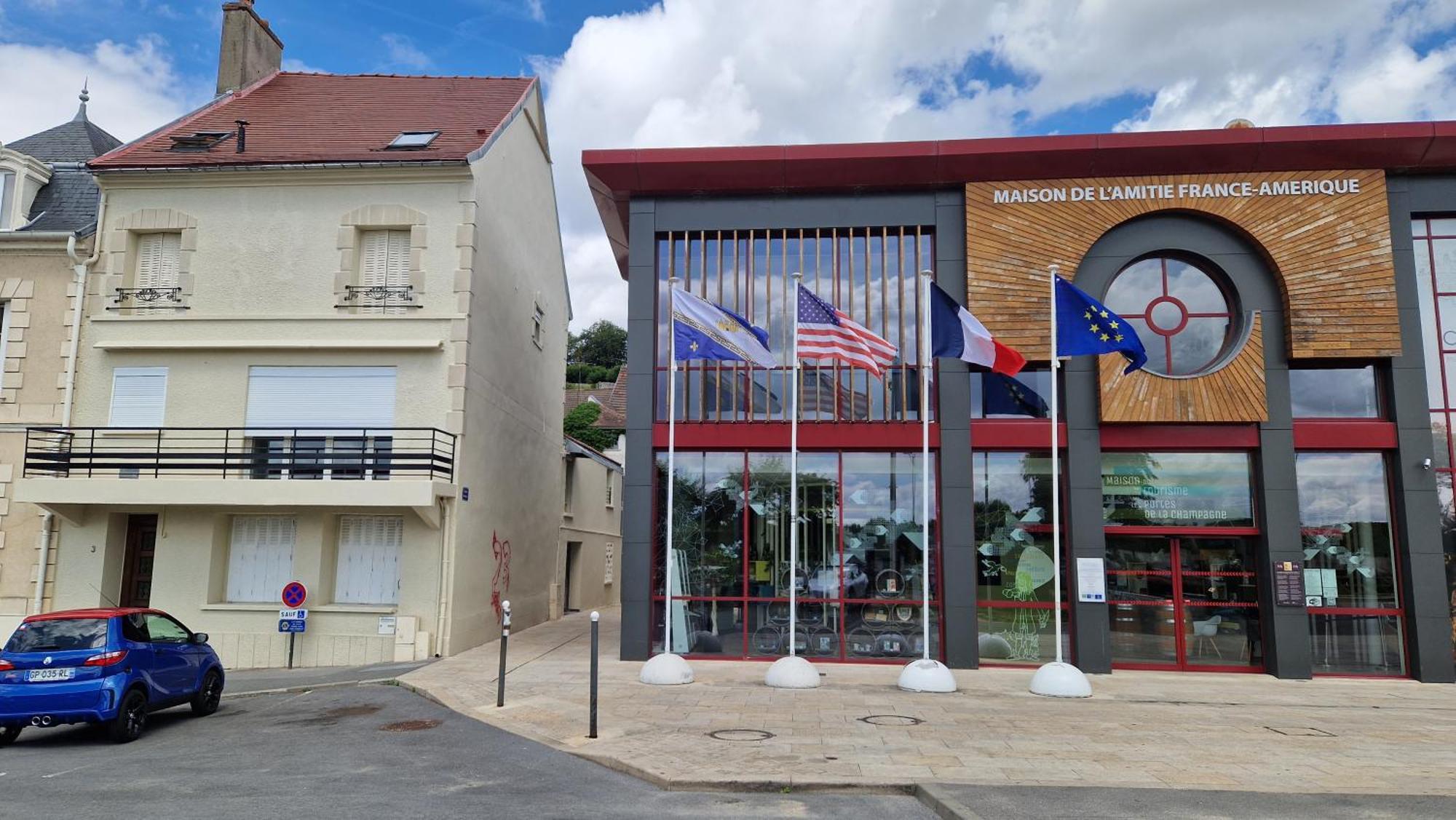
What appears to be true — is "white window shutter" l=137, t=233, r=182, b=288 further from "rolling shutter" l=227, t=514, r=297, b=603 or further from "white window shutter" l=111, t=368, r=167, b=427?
"rolling shutter" l=227, t=514, r=297, b=603

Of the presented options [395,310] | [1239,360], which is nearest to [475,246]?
[395,310]

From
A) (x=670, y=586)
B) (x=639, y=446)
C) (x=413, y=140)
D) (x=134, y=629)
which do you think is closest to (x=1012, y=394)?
(x=639, y=446)

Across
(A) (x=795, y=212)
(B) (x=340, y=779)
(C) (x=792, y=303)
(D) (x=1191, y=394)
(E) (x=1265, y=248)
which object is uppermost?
(A) (x=795, y=212)

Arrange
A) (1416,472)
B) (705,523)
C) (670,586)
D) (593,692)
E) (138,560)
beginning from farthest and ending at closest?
(138,560) → (705,523) → (1416,472) → (670,586) → (593,692)

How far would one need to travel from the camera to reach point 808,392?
626 inches

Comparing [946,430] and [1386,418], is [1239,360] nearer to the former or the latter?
[1386,418]

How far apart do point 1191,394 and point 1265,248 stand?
8.75ft

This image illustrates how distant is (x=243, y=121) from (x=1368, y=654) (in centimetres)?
2158

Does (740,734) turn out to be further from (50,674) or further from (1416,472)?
(1416,472)

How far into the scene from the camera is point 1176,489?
15289 millimetres

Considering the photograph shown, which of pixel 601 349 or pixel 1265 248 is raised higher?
pixel 601 349

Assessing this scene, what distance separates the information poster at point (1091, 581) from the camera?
1485cm

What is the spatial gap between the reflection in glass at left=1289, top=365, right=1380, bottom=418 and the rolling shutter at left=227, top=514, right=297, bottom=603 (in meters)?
16.7

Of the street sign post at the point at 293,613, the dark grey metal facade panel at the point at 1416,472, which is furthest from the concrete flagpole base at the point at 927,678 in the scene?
the street sign post at the point at 293,613
